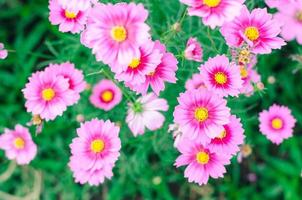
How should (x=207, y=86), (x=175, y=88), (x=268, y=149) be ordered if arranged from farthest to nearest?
1. (x=268, y=149)
2. (x=175, y=88)
3. (x=207, y=86)

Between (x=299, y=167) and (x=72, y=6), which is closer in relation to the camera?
(x=72, y=6)

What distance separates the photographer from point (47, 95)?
2.21 meters

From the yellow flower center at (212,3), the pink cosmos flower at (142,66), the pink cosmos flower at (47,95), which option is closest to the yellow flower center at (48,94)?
the pink cosmos flower at (47,95)

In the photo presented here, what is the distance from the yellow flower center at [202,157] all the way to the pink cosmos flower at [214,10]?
2.00 ft

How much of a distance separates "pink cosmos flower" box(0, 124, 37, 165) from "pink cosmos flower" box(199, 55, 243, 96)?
3.76 ft

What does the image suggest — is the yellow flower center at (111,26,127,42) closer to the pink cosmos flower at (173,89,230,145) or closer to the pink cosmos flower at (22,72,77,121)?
the pink cosmos flower at (173,89,230,145)

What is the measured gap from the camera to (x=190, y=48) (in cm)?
194

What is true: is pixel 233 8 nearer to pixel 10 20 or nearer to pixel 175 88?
pixel 175 88

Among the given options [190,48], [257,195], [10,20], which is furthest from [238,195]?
[10,20]

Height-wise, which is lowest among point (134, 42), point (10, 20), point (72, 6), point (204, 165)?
point (204, 165)

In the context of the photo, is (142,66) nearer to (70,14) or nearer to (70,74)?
(70,14)

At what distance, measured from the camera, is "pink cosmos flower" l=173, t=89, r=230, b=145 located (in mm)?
1925

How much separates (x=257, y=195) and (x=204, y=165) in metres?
1.06

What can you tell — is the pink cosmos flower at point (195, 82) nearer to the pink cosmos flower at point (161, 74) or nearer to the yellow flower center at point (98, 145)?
the pink cosmos flower at point (161, 74)
